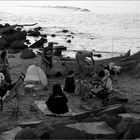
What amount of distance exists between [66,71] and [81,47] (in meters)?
14.8

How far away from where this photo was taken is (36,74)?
13898 mm

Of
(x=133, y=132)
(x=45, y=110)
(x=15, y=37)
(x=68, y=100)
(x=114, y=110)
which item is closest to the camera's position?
(x=133, y=132)

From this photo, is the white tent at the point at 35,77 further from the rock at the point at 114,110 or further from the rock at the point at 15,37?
the rock at the point at 15,37

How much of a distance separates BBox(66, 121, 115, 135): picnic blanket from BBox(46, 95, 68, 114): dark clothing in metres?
2.41

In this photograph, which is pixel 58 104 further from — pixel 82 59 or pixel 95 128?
pixel 82 59

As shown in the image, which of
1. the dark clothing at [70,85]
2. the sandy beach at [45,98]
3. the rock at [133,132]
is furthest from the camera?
the dark clothing at [70,85]

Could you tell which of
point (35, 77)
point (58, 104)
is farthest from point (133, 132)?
point (35, 77)

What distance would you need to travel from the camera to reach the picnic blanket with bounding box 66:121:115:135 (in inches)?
278

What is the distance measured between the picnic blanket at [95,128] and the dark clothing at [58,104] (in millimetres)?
2406

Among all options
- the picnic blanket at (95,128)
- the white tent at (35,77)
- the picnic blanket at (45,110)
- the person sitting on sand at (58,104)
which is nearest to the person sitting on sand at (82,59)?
A: the white tent at (35,77)

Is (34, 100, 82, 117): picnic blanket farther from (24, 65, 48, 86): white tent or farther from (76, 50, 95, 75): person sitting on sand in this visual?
(76, 50, 95, 75): person sitting on sand

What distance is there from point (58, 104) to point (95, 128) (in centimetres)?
282

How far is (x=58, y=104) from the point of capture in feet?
32.5

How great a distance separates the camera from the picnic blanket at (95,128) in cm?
706
